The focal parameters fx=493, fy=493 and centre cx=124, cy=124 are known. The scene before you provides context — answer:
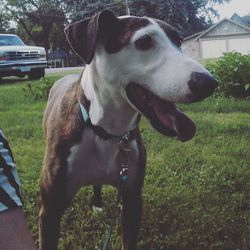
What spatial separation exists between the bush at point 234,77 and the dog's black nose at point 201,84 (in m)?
5.69

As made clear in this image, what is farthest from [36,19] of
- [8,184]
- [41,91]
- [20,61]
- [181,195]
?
[8,184]

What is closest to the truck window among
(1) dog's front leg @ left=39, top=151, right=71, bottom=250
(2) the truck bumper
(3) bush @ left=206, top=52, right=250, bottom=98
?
(2) the truck bumper

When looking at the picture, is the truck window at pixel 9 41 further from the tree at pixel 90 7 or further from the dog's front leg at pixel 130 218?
the tree at pixel 90 7

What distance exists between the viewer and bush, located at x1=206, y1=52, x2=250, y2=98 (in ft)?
25.7

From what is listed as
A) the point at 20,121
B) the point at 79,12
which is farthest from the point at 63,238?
the point at 79,12

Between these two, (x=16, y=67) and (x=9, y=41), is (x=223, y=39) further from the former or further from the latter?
(x=16, y=67)

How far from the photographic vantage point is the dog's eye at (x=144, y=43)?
2.26 meters

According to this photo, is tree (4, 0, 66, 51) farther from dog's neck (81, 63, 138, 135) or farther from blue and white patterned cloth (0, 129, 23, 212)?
blue and white patterned cloth (0, 129, 23, 212)

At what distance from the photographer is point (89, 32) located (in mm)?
2375

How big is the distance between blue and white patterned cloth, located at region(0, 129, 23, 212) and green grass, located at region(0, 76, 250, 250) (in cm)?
193

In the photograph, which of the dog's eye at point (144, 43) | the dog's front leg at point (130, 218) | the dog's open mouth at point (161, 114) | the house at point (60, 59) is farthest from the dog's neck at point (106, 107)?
the house at point (60, 59)

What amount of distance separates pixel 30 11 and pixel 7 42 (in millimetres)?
32352

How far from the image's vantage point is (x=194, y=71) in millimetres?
2023

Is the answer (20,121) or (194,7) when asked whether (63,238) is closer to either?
(20,121)
